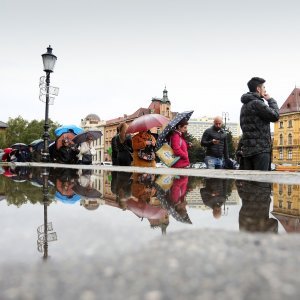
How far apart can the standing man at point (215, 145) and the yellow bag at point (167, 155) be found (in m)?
0.84

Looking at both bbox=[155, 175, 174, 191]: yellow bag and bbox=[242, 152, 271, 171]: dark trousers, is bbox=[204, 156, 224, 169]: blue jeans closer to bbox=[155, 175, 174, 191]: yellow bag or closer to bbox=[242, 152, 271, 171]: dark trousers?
bbox=[242, 152, 271, 171]: dark trousers

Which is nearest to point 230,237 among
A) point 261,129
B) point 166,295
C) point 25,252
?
point 166,295

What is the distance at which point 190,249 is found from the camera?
128 centimetres

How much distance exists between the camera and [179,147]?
329 inches

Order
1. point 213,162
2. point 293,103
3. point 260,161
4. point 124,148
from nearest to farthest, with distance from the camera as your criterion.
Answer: point 260,161
point 213,162
point 124,148
point 293,103

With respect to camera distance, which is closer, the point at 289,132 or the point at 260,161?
the point at 260,161

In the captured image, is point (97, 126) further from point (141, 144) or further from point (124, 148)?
point (141, 144)

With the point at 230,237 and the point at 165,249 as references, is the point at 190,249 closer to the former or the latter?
the point at 165,249

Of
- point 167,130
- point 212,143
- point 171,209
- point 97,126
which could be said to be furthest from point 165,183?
point 97,126

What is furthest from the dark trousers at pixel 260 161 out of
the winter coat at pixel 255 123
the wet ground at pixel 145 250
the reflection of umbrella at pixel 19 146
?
the reflection of umbrella at pixel 19 146

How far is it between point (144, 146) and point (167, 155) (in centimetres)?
149

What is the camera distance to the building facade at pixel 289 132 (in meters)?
72.0

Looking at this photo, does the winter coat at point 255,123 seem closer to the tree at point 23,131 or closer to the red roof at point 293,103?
the red roof at point 293,103

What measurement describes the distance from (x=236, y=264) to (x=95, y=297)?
45cm
